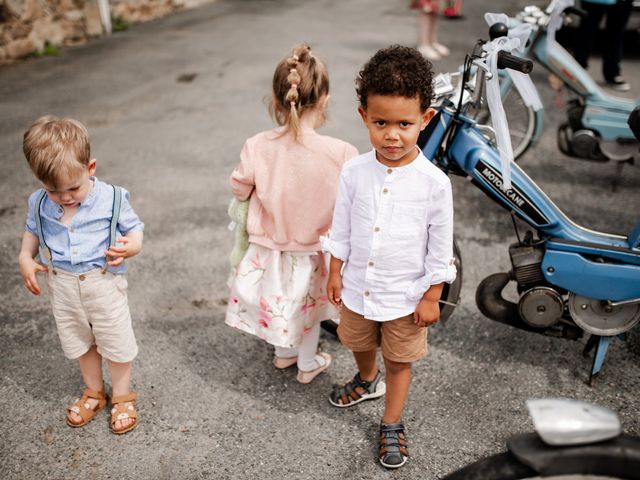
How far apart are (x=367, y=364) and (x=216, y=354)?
2.62 ft

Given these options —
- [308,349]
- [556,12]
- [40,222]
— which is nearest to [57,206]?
[40,222]

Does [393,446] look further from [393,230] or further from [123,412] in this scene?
[123,412]

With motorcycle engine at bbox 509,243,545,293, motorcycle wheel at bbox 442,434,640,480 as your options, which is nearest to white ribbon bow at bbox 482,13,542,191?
motorcycle engine at bbox 509,243,545,293

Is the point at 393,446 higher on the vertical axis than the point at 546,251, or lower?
lower

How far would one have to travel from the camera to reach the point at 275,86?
2.47m

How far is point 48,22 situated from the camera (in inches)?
295

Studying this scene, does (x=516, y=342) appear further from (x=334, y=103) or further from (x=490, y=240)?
(x=334, y=103)

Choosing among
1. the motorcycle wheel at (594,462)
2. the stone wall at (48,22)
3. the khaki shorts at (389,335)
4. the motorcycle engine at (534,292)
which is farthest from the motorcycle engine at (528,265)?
the stone wall at (48,22)

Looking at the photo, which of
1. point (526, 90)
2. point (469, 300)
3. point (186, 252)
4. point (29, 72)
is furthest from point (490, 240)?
point (29, 72)

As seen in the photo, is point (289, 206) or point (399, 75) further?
point (289, 206)

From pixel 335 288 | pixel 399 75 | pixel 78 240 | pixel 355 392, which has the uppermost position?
pixel 399 75

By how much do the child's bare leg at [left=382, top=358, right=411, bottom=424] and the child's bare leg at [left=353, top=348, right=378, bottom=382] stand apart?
0.64 feet

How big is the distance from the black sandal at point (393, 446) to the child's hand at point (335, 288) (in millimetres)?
561

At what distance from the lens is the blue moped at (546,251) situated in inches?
107
